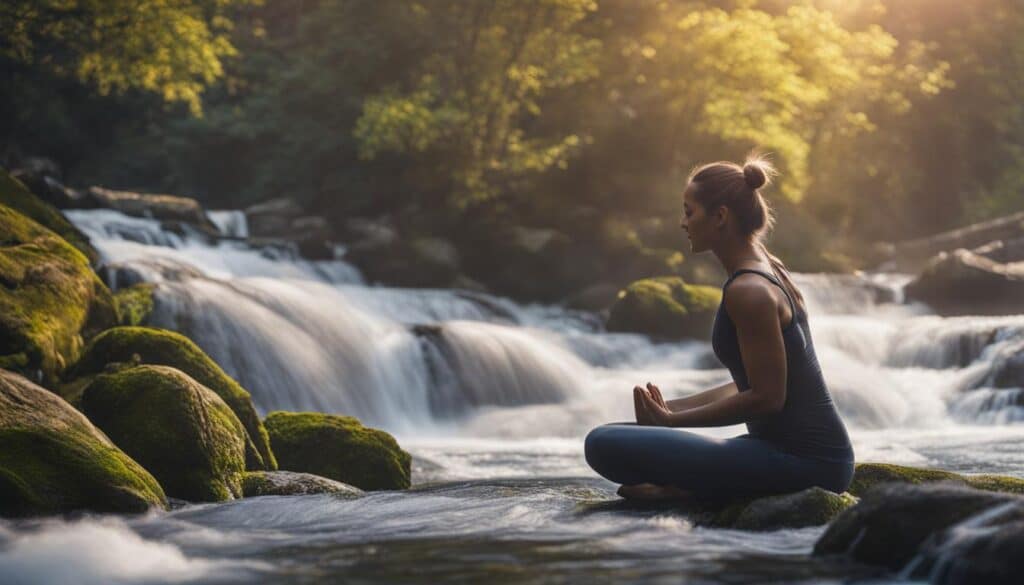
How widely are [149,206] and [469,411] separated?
1219cm

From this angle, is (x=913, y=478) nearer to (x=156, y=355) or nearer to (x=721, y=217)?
(x=721, y=217)

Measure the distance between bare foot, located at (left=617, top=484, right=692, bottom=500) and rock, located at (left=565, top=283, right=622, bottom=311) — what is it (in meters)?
22.1

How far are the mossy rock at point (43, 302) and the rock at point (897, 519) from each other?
7224 millimetres

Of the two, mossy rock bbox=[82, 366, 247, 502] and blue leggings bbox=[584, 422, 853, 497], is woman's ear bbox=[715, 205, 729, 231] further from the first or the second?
mossy rock bbox=[82, 366, 247, 502]

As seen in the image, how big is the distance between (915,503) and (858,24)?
45.5m

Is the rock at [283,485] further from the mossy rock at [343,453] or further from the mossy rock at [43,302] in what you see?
the mossy rock at [43,302]

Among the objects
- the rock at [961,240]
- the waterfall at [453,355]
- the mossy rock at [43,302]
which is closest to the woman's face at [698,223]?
the mossy rock at [43,302]

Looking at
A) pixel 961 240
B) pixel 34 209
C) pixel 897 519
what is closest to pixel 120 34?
pixel 34 209

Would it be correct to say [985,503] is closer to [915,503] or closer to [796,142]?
[915,503]

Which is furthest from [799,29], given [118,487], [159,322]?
[118,487]

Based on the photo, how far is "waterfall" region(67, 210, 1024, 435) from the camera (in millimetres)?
15578

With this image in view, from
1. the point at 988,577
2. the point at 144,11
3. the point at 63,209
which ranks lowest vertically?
the point at 988,577

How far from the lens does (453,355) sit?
1769 centimetres

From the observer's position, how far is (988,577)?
12.6ft
